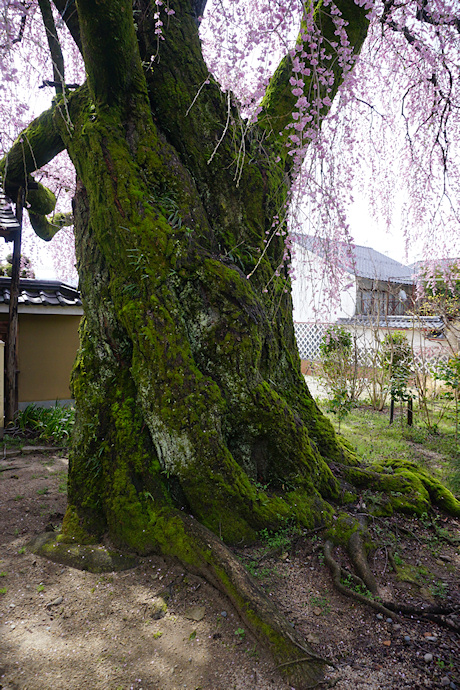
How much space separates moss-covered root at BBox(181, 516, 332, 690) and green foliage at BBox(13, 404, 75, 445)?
3756 mm

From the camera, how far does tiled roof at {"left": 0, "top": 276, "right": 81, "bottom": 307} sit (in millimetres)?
6832

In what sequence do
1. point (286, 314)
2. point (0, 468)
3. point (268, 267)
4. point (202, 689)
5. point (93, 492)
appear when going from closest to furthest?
point (202, 689) → point (93, 492) → point (268, 267) → point (286, 314) → point (0, 468)

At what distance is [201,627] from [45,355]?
6452mm

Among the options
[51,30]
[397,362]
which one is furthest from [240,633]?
[397,362]

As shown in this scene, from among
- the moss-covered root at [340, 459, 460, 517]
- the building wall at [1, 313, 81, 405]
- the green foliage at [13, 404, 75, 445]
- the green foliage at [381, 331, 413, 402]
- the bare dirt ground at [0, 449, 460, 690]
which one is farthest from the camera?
the building wall at [1, 313, 81, 405]

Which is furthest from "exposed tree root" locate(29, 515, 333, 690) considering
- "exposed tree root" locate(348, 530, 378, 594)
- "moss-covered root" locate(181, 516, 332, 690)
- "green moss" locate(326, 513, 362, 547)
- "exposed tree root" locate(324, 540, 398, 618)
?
"green moss" locate(326, 513, 362, 547)

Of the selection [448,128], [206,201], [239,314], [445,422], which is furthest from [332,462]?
[445,422]

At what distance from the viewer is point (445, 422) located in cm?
662

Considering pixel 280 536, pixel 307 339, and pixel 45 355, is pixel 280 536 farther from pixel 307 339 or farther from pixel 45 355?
pixel 307 339

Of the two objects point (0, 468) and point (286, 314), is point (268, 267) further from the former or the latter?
point (0, 468)

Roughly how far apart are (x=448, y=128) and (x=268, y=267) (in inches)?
118

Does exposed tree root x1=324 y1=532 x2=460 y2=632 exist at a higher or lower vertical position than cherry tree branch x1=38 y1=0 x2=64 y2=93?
lower

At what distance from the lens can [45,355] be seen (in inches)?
289

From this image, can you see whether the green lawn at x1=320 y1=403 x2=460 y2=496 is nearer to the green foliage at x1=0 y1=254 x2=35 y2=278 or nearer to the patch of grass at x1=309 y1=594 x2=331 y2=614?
the patch of grass at x1=309 y1=594 x2=331 y2=614
